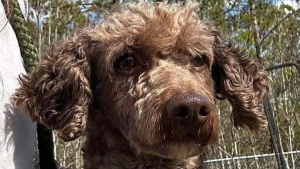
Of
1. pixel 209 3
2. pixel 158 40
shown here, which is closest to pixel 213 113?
pixel 158 40

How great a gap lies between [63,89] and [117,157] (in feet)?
1.53

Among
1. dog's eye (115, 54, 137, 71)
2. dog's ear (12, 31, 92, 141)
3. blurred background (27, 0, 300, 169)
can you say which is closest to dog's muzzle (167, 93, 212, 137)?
dog's eye (115, 54, 137, 71)

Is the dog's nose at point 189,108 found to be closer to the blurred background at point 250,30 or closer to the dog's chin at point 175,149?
the dog's chin at point 175,149

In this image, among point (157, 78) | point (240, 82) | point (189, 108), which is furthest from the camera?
point (240, 82)

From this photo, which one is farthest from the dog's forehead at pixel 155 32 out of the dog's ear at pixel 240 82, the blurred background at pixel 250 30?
Answer: the blurred background at pixel 250 30

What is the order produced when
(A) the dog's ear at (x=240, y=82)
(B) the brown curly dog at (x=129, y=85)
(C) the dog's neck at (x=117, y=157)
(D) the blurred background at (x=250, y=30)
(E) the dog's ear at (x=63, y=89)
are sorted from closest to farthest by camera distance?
1. (B) the brown curly dog at (x=129, y=85)
2. (E) the dog's ear at (x=63, y=89)
3. (C) the dog's neck at (x=117, y=157)
4. (A) the dog's ear at (x=240, y=82)
5. (D) the blurred background at (x=250, y=30)

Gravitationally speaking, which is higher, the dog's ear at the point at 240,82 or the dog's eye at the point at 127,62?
the dog's eye at the point at 127,62

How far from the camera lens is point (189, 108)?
253 centimetres

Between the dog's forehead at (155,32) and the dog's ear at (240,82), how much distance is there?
172 mm

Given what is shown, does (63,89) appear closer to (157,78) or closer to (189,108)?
(157,78)

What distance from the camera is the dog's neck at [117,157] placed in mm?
3068

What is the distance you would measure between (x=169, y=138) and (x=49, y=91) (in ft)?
2.38

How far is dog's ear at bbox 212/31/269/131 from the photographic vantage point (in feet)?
11.0

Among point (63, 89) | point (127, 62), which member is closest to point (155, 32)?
point (127, 62)
